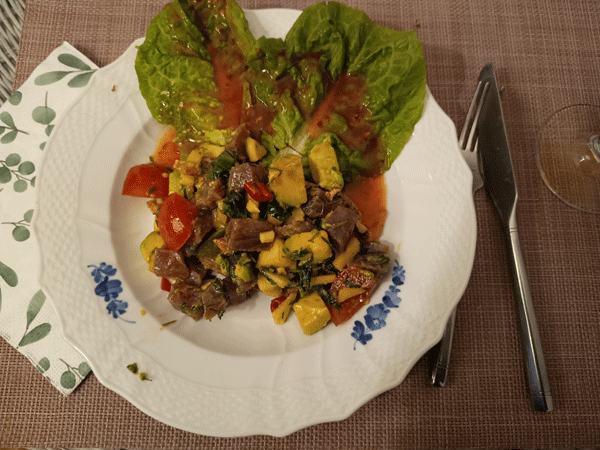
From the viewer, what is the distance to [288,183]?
7.81 ft

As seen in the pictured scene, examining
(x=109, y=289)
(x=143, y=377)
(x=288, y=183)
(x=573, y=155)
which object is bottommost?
(x=143, y=377)

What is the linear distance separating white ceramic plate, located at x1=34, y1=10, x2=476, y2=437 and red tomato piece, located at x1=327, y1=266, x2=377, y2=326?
0.16ft

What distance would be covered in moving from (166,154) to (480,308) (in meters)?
2.35

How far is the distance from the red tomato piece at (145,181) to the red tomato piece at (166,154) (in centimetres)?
7

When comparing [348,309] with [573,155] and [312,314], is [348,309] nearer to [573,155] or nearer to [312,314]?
[312,314]

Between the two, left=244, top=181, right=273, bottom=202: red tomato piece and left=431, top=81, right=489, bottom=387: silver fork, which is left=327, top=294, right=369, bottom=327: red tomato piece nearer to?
left=431, top=81, right=489, bottom=387: silver fork

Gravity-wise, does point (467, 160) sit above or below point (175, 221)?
above

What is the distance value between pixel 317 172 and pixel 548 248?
1.64m

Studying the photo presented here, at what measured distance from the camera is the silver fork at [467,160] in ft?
7.72

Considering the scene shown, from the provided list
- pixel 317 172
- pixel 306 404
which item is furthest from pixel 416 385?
pixel 317 172

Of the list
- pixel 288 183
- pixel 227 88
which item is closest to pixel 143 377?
pixel 288 183

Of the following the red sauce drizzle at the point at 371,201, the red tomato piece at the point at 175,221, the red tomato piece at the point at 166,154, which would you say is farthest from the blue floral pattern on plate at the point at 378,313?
the red tomato piece at the point at 166,154

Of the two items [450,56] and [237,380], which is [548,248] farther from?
[237,380]

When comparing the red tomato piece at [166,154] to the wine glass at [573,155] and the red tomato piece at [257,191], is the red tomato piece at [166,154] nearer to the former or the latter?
the red tomato piece at [257,191]
